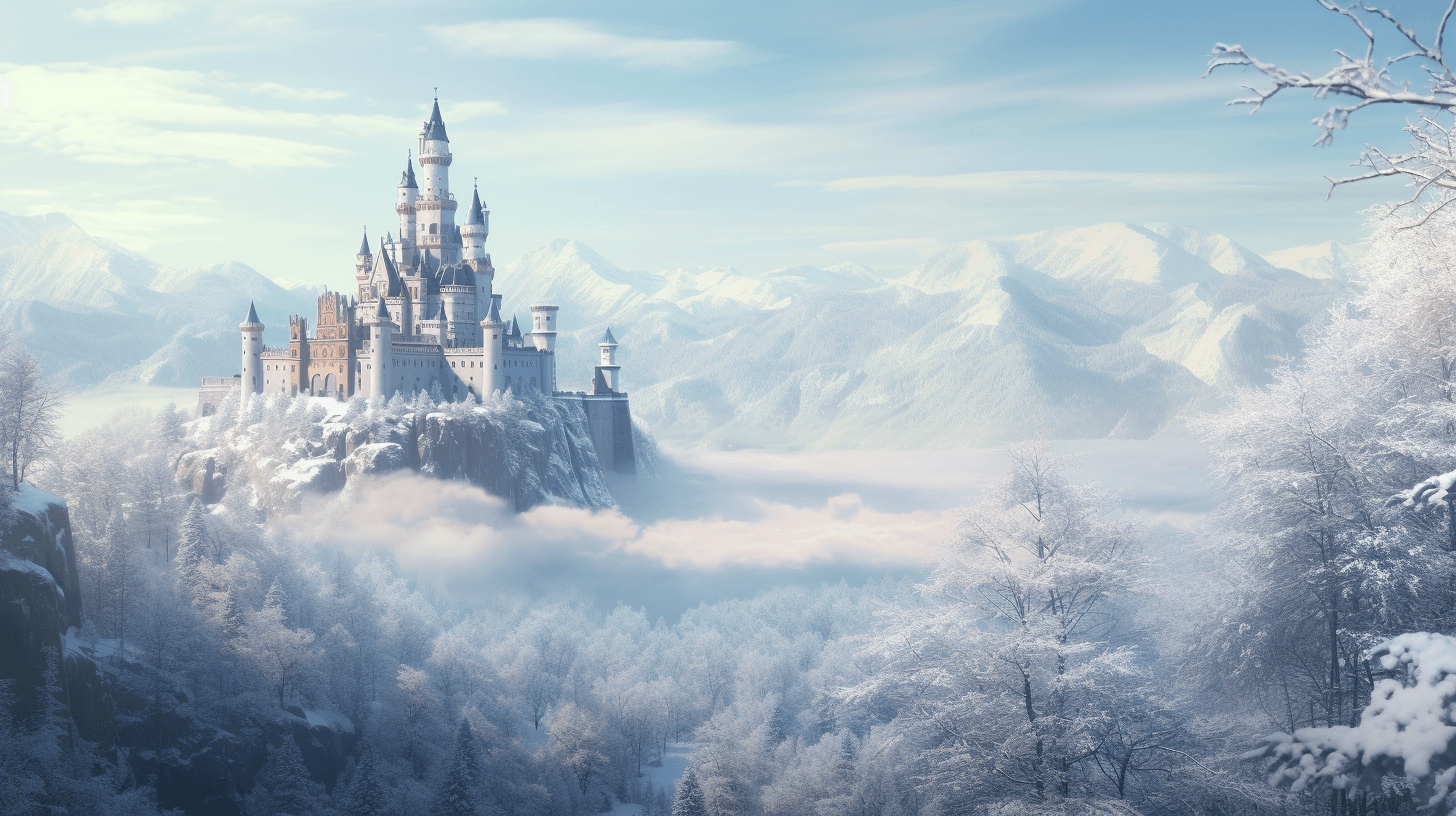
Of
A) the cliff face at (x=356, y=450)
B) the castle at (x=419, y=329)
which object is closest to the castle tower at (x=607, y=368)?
the castle at (x=419, y=329)

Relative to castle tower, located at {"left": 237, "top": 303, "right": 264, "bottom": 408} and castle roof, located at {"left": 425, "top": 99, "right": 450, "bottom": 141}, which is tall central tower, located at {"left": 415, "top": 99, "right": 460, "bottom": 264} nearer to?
castle roof, located at {"left": 425, "top": 99, "right": 450, "bottom": 141}

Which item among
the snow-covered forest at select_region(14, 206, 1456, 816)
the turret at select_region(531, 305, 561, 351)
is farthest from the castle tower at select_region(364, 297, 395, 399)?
the turret at select_region(531, 305, 561, 351)

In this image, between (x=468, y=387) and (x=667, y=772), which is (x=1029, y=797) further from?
(x=468, y=387)

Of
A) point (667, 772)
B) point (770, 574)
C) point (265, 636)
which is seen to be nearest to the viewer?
point (265, 636)

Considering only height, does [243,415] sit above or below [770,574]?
above

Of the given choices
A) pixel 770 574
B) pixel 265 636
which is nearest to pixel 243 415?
pixel 265 636

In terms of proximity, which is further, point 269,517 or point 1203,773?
point 269,517

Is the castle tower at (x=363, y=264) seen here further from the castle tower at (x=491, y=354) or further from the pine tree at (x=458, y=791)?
the pine tree at (x=458, y=791)

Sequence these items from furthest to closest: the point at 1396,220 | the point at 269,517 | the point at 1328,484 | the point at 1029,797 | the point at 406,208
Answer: the point at 406,208
the point at 269,517
the point at 1396,220
the point at 1328,484
the point at 1029,797
